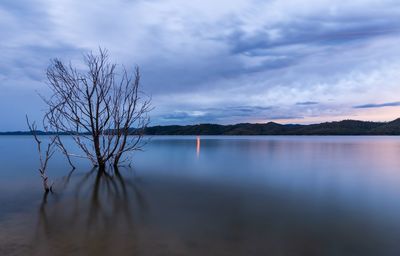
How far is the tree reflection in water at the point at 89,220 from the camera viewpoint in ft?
17.3

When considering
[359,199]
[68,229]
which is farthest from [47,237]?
[359,199]

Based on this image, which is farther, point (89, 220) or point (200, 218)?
point (200, 218)

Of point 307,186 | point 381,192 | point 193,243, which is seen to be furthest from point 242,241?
point 381,192

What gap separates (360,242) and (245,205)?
11.9 feet

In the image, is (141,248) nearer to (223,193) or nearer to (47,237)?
(47,237)

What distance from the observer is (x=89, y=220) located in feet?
23.1

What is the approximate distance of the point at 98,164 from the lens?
1798 centimetres

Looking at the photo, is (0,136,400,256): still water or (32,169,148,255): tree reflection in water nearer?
(32,169,148,255): tree reflection in water

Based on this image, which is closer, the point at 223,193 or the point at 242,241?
the point at 242,241

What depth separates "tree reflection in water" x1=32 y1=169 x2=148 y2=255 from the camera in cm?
527

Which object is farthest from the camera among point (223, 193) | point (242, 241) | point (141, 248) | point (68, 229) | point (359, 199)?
point (223, 193)

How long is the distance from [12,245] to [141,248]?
262 centimetres

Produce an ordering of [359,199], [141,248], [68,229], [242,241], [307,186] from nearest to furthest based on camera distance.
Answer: [141,248] < [242,241] < [68,229] < [359,199] < [307,186]

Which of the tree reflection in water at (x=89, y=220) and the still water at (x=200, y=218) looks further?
the still water at (x=200, y=218)
